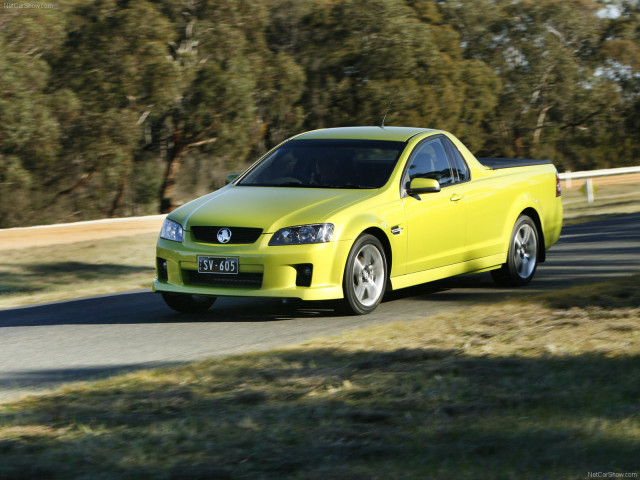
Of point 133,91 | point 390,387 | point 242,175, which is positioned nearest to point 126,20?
point 133,91

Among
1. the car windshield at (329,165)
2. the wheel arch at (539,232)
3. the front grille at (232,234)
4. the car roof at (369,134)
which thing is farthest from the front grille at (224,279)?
the wheel arch at (539,232)

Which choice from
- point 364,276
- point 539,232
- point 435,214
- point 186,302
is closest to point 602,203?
point 539,232

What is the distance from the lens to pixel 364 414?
5.34 m

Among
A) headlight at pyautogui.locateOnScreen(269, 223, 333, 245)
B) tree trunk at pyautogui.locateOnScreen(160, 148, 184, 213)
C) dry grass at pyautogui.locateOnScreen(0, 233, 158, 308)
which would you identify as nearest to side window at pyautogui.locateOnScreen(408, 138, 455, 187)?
headlight at pyautogui.locateOnScreen(269, 223, 333, 245)

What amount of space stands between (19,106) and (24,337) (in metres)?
20.5

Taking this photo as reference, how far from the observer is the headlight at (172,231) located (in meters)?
8.99

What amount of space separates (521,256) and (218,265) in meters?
3.95

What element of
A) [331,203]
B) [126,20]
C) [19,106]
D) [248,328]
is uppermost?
[126,20]

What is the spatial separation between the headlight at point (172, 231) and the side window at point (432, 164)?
7.45ft

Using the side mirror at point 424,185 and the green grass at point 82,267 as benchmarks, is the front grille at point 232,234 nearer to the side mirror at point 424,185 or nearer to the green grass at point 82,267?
the side mirror at point 424,185

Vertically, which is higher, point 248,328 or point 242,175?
point 242,175

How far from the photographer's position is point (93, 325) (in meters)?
9.05

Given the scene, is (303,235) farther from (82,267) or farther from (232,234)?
(82,267)

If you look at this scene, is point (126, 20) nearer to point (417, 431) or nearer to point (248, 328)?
point (248, 328)
